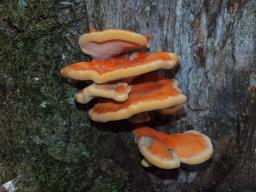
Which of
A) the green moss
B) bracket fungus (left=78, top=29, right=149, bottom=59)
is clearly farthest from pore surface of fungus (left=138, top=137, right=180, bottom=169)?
bracket fungus (left=78, top=29, right=149, bottom=59)

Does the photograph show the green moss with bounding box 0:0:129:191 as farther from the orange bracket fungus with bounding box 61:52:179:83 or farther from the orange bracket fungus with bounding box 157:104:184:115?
the orange bracket fungus with bounding box 157:104:184:115

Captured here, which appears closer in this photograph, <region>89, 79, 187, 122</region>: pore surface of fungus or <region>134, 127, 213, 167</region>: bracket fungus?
<region>89, 79, 187, 122</region>: pore surface of fungus

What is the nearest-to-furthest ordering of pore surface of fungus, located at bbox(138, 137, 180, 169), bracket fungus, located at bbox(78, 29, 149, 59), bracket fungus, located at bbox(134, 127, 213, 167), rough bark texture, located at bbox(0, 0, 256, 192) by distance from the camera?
1. bracket fungus, located at bbox(78, 29, 149, 59)
2. pore surface of fungus, located at bbox(138, 137, 180, 169)
3. bracket fungus, located at bbox(134, 127, 213, 167)
4. rough bark texture, located at bbox(0, 0, 256, 192)

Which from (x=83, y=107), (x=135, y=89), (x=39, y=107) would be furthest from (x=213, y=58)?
(x=39, y=107)

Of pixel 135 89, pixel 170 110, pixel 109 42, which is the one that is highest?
pixel 109 42

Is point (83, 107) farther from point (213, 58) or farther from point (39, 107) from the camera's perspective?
point (213, 58)

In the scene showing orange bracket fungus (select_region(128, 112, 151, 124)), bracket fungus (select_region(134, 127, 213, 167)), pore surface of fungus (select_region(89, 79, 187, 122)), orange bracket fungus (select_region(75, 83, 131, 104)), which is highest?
orange bracket fungus (select_region(75, 83, 131, 104))

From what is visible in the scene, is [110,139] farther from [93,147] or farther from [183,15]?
[183,15]
